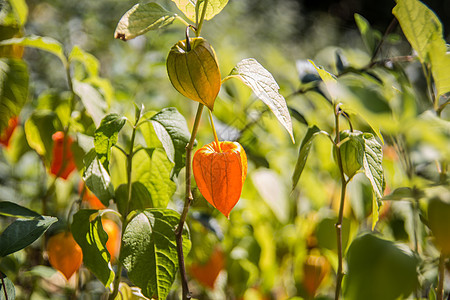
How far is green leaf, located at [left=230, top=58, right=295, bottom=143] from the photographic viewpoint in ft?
1.08

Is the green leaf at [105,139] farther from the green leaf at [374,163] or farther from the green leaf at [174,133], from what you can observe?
the green leaf at [374,163]

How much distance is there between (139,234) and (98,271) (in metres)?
0.06

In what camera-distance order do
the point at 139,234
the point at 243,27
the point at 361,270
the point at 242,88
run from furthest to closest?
the point at 243,27, the point at 242,88, the point at 139,234, the point at 361,270

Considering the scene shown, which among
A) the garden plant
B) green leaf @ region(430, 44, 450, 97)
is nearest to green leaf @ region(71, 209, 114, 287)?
the garden plant

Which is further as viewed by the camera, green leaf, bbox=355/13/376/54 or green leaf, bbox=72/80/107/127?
green leaf, bbox=355/13/376/54

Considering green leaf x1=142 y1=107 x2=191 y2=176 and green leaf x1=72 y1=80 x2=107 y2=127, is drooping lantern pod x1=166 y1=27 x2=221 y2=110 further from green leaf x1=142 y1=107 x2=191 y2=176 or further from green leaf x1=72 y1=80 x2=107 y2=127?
green leaf x1=72 y1=80 x2=107 y2=127

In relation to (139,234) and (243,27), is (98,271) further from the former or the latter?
(243,27)

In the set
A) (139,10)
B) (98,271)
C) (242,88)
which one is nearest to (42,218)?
(98,271)

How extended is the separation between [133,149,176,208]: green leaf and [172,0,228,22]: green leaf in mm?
160

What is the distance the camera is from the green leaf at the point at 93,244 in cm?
41

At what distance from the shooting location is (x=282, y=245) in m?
0.84

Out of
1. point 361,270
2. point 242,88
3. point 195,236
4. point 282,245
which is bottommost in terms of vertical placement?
point 282,245

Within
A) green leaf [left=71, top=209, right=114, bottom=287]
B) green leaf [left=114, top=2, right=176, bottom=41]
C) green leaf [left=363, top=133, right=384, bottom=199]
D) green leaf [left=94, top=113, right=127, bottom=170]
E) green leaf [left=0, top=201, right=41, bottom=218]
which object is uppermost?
green leaf [left=114, top=2, right=176, bottom=41]

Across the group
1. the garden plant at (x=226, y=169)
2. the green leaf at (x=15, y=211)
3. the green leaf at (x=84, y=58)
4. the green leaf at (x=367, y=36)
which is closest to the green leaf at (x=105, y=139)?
the garden plant at (x=226, y=169)
